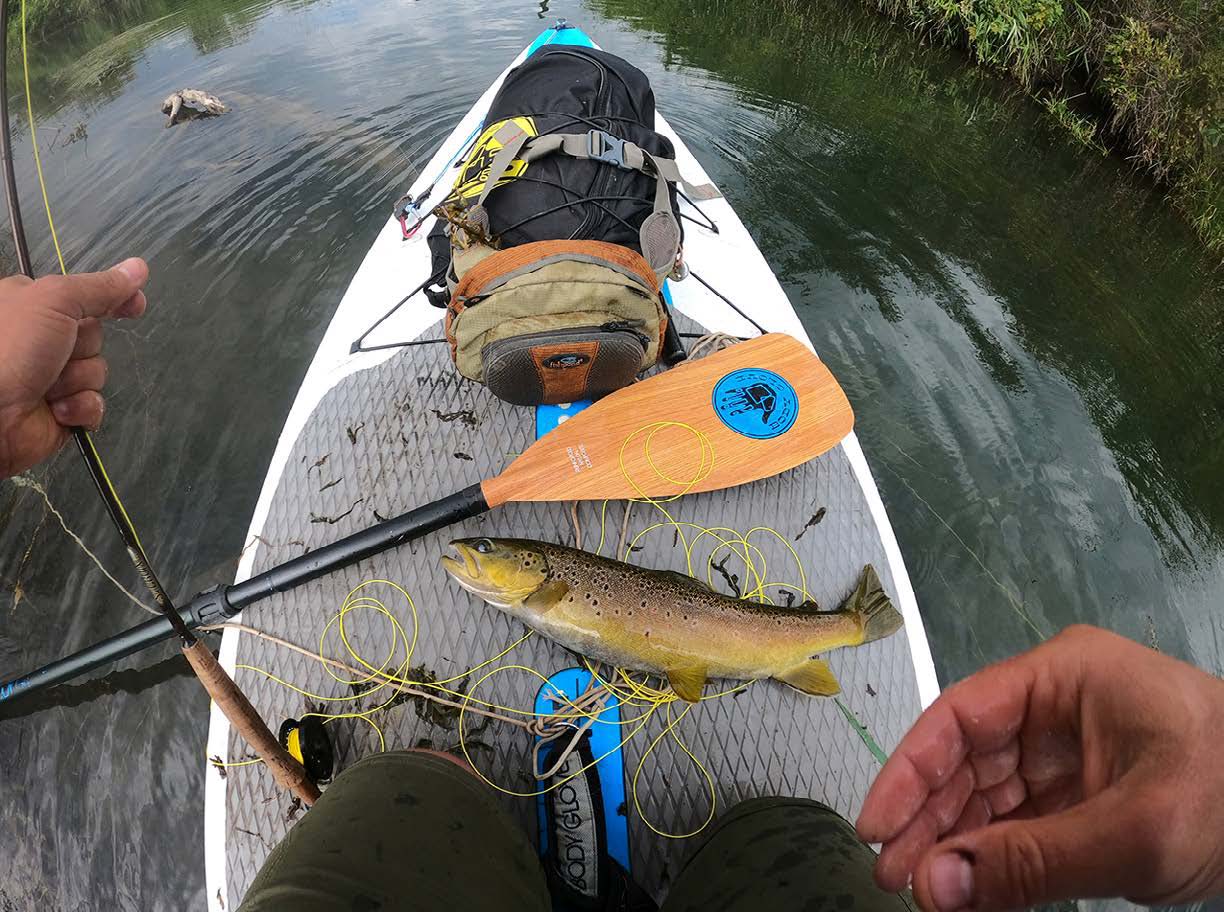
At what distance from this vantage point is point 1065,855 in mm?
794

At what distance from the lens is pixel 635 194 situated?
2.54 m

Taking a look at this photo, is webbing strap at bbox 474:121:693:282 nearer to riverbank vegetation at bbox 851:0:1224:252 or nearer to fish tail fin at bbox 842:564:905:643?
fish tail fin at bbox 842:564:905:643

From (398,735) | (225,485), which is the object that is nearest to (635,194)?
(398,735)

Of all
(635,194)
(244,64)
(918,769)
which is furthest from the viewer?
(244,64)

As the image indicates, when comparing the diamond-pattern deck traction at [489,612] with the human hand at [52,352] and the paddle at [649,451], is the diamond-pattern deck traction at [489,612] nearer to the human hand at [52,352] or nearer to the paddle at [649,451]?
the paddle at [649,451]

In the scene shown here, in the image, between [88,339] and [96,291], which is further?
[88,339]

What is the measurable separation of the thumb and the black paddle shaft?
1.81 meters

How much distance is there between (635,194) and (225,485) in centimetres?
306

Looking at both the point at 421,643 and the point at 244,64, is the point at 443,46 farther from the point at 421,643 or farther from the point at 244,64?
the point at 421,643

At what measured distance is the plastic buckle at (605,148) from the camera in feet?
7.92

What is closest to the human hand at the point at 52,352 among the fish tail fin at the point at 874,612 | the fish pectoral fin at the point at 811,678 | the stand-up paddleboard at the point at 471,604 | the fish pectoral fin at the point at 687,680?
the stand-up paddleboard at the point at 471,604

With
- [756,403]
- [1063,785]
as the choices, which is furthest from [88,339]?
[1063,785]

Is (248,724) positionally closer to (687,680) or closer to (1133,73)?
(687,680)

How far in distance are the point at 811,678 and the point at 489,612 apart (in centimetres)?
115
